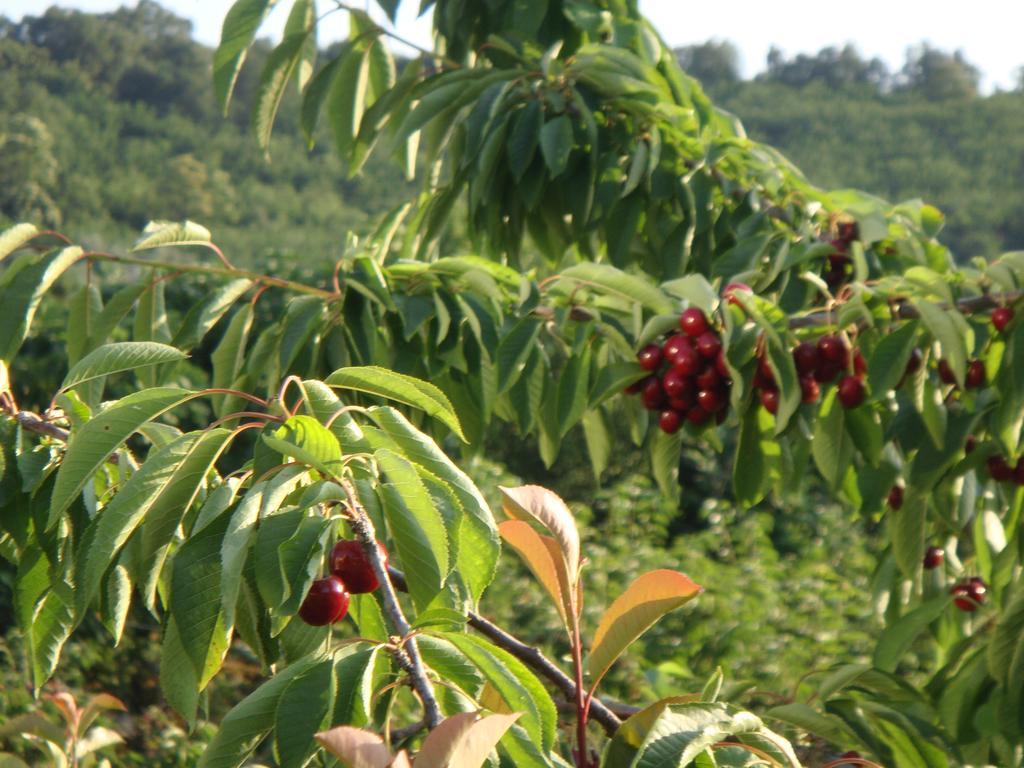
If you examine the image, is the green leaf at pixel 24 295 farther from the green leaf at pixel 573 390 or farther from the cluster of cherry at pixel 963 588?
the cluster of cherry at pixel 963 588

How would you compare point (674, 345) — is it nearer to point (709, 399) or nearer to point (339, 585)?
point (709, 399)

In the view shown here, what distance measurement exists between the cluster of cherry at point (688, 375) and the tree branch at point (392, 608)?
752 millimetres

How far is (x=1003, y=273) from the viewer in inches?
59.1

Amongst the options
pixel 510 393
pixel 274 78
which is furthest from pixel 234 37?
pixel 510 393

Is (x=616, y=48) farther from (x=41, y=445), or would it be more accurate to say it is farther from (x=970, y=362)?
(x=41, y=445)

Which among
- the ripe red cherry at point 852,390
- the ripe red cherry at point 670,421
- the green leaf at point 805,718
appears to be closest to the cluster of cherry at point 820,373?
the ripe red cherry at point 852,390

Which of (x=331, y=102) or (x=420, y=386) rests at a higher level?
(x=331, y=102)

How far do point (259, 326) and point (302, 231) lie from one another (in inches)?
397

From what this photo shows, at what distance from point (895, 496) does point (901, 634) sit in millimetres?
206

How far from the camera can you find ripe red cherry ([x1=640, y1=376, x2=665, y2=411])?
1519 millimetres

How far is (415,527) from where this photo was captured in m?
0.74

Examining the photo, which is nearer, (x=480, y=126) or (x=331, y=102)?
(x=480, y=126)

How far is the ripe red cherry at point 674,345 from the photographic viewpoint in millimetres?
1460

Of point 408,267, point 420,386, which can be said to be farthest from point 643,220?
point 420,386
